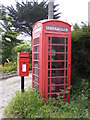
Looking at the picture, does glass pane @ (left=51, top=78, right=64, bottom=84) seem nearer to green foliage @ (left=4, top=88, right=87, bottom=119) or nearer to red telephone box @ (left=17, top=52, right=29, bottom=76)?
green foliage @ (left=4, top=88, right=87, bottom=119)

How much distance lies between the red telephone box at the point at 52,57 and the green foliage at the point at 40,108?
0.31m

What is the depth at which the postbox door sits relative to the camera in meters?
4.69

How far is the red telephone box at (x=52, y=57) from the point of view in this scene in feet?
15.1

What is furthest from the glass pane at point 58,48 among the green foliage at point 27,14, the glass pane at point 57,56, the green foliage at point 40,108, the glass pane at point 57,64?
the green foliage at point 27,14

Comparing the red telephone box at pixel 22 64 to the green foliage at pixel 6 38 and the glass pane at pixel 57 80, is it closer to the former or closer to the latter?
the glass pane at pixel 57 80

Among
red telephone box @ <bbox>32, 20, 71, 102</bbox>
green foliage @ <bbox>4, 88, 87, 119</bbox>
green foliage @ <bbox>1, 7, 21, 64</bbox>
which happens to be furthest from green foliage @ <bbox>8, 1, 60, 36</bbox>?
green foliage @ <bbox>4, 88, 87, 119</bbox>

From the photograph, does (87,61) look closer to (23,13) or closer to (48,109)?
(48,109)

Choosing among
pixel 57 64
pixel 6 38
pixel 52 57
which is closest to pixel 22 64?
pixel 52 57

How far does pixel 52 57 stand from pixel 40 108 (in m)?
1.38

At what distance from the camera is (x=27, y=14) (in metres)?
26.1

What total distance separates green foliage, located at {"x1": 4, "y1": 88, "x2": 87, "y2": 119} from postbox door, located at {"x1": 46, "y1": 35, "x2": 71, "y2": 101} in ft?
1.23

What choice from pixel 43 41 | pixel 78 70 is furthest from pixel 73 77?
pixel 43 41

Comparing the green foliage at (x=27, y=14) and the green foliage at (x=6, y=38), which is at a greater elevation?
the green foliage at (x=27, y=14)

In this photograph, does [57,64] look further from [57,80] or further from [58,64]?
[57,80]
